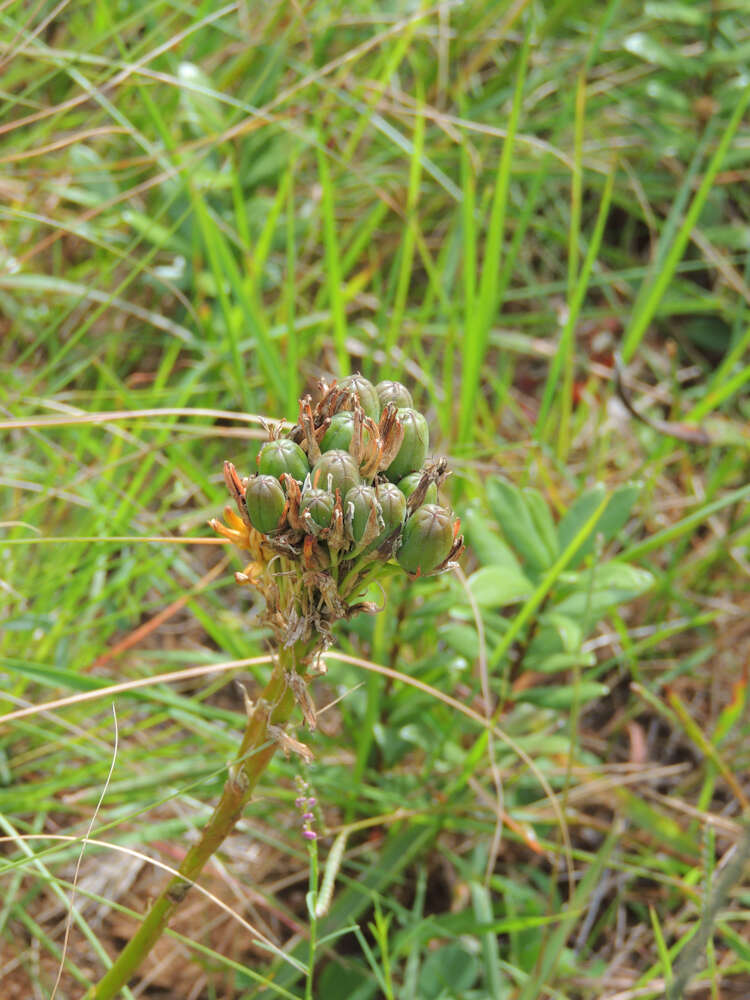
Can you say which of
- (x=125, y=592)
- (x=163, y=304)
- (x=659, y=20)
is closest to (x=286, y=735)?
(x=125, y=592)

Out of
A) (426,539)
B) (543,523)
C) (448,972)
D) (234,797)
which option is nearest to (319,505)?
(426,539)

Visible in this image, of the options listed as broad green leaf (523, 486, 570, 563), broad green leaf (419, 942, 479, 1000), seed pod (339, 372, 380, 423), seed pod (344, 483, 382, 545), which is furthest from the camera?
broad green leaf (523, 486, 570, 563)

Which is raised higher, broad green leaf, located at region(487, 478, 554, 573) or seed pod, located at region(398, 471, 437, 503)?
seed pod, located at region(398, 471, 437, 503)

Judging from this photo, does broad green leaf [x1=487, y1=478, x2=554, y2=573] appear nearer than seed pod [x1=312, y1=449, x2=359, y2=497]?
No

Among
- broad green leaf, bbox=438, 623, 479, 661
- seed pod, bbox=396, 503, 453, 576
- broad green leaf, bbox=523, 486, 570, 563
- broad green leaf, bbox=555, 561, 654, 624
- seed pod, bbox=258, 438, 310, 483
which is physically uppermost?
seed pod, bbox=258, 438, 310, 483

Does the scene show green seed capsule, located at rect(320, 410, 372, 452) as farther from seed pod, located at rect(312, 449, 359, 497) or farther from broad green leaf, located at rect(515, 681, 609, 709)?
broad green leaf, located at rect(515, 681, 609, 709)

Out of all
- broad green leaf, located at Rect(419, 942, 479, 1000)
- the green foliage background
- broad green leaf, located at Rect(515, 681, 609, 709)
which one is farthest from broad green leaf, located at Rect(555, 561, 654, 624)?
broad green leaf, located at Rect(419, 942, 479, 1000)

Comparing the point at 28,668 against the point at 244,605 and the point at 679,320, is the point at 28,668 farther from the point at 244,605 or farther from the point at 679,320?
the point at 679,320

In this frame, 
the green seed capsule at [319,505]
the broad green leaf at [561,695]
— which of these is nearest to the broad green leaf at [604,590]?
the broad green leaf at [561,695]
